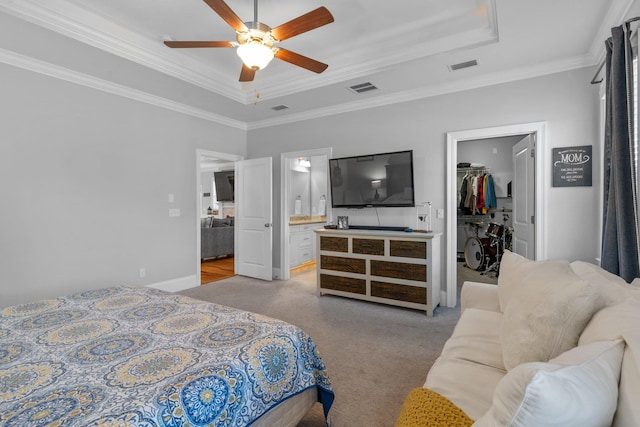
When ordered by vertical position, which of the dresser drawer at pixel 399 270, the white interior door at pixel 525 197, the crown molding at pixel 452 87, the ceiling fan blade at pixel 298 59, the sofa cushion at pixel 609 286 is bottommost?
the dresser drawer at pixel 399 270

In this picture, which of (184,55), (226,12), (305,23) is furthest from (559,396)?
(184,55)

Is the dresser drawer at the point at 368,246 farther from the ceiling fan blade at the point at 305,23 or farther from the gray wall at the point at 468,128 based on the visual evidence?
the ceiling fan blade at the point at 305,23

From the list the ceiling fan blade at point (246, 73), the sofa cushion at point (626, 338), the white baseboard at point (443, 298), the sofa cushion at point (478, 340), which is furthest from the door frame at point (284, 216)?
the sofa cushion at point (626, 338)

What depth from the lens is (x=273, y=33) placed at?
215 cm

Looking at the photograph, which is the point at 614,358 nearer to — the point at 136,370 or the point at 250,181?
the point at 136,370

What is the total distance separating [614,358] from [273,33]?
2358 millimetres

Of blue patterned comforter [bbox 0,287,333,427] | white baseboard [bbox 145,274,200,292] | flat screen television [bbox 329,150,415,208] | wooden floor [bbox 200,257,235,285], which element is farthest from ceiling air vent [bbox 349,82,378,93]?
wooden floor [bbox 200,257,235,285]

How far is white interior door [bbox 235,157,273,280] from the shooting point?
5.02 meters

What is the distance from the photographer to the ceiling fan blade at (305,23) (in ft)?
6.28

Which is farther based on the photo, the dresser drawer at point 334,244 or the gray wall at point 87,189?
the dresser drawer at point 334,244

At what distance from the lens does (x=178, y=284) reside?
176 inches

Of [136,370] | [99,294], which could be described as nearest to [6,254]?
[99,294]

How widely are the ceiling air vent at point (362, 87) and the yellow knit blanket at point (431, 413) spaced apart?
334 cm

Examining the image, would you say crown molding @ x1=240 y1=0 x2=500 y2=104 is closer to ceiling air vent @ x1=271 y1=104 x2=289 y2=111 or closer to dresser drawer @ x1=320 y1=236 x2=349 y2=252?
ceiling air vent @ x1=271 y1=104 x2=289 y2=111
